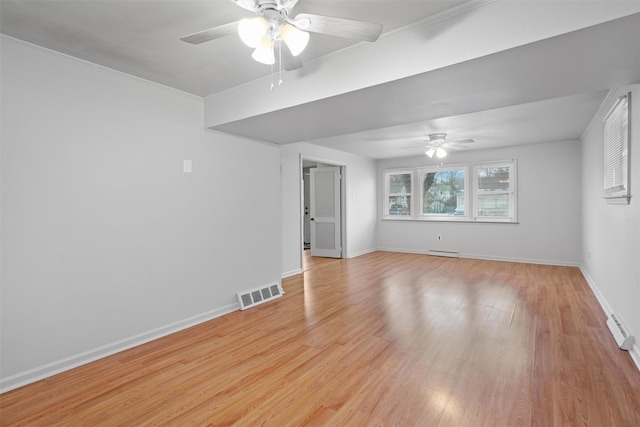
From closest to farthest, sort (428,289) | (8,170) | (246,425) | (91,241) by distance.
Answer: (246,425) < (8,170) < (91,241) < (428,289)

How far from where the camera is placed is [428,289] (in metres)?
4.38

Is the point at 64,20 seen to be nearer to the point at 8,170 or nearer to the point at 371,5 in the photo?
the point at 8,170

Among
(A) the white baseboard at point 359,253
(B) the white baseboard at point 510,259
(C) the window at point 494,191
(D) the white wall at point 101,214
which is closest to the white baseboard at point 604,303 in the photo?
(B) the white baseboard at point 510,259

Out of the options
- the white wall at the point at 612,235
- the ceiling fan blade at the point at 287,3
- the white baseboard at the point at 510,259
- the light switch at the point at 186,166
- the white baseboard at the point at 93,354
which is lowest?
the white baseboard at the point at 93,354

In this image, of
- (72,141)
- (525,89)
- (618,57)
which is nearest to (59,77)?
(72,141)

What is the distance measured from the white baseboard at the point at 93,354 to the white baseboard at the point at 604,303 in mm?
3670

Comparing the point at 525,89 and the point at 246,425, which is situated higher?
the point at 525,89

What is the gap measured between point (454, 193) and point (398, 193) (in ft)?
4.34

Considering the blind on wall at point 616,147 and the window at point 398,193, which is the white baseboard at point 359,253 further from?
the blind on wall at point 616,147

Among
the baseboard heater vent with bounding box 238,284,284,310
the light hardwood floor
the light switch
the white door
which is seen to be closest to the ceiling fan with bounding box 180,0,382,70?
the light switch

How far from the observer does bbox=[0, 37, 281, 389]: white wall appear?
2.16 metres

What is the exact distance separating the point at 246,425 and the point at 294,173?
4173 mm

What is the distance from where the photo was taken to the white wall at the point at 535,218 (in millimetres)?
5770

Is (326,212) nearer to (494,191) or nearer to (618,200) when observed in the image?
(494,191)
